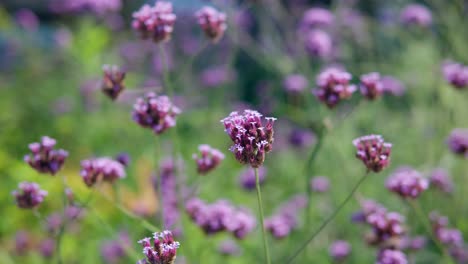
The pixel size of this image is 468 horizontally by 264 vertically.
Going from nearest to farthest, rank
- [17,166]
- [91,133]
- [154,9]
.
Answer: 1. [154,9]
2. [17,166]
3. [91,133]

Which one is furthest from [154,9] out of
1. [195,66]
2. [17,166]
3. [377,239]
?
[195,66]

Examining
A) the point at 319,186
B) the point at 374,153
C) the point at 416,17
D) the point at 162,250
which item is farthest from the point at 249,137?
the point at 416,17

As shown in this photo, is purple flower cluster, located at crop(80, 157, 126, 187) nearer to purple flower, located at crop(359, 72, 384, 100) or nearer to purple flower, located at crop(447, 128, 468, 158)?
purple flower, located at crop(359, 72, 384, 100)

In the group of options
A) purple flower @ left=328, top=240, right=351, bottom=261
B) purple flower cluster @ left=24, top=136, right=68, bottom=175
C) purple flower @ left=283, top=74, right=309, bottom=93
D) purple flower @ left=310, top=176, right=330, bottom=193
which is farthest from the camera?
purple flower @ left=283, top=74, right=309, bottom=93

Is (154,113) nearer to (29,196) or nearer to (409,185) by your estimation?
(29,196)

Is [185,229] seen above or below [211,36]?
below

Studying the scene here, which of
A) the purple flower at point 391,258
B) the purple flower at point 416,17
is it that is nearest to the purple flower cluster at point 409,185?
the purple flower at point 391,258

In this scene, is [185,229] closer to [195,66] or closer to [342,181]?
[342,181]

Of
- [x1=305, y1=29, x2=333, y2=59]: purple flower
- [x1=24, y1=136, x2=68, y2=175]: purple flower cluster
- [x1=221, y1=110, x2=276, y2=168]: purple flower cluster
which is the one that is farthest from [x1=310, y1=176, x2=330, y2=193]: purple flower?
[x1=221, y1=110, x2=276, y2=168]: purple flower cluster
